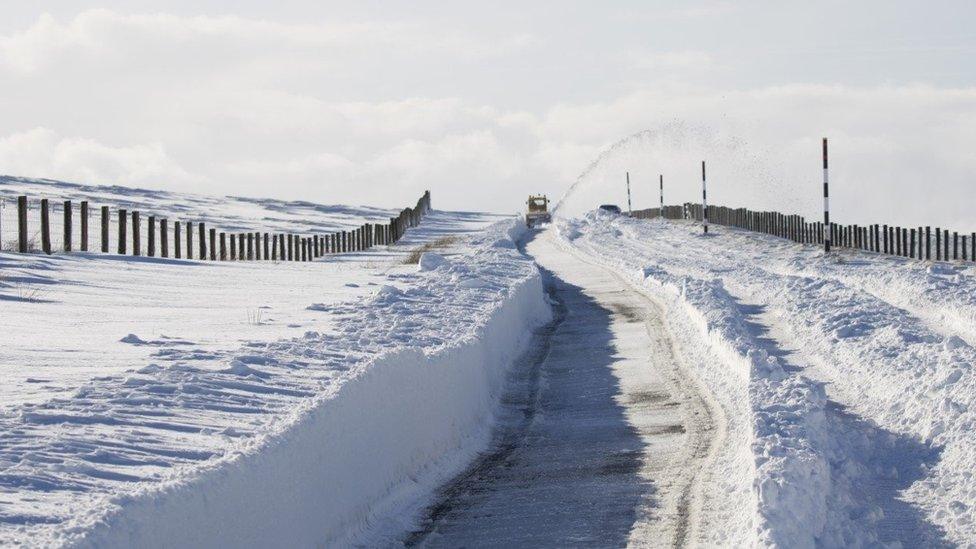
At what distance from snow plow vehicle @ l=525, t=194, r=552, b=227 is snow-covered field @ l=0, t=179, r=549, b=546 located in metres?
52.1

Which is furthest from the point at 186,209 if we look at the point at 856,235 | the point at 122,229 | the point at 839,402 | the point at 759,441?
the point at 759,441

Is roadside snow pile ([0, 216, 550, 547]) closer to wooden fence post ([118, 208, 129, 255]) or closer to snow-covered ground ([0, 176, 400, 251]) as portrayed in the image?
wooden fence post ([118, 208, 129, 255])

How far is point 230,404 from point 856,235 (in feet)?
121

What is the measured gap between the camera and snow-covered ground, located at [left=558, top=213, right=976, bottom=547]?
30.9 feet

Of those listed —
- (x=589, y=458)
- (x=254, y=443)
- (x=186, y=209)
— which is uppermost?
(x=186, y=209)

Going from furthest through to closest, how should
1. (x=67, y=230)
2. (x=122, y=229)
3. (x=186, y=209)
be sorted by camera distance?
(x=186, y=209), (x=122, y=229), (x=67, y=230)

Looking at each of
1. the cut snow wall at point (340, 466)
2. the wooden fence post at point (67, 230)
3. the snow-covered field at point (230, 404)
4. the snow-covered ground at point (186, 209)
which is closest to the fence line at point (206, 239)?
the wooden fence post at point (67, 230)

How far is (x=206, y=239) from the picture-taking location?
206 feet

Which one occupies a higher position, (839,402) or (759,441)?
(759,441)

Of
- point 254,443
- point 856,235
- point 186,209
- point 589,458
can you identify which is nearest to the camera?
point 254,443

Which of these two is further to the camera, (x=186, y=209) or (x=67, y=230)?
(x=186, y=209)

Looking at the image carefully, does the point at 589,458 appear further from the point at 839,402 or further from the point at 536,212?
the point at 536,212

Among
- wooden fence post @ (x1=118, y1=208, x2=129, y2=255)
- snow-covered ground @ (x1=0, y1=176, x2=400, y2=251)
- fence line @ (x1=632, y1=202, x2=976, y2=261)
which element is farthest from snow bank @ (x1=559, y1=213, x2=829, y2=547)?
snow-covered ground @ (x1=0, y1=176, x2=400, y2=251)

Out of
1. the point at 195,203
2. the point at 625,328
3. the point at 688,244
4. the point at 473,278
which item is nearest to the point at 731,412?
the point at 625,328
